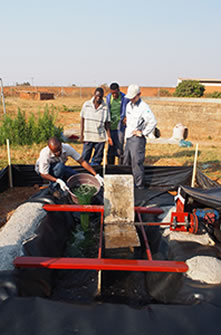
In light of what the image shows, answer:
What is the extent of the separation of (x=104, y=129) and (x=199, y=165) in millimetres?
3111

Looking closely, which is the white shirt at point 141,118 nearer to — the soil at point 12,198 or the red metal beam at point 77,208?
the red metal beam at point 77,208

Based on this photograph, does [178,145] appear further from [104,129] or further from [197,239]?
[197,239]

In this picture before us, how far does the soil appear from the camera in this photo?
14.4 ft

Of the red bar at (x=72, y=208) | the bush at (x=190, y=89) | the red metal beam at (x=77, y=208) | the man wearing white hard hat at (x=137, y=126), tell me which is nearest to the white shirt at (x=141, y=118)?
the man wearing white hard hat at (x=137, y=126)

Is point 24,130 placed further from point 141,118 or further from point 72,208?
point 72,208

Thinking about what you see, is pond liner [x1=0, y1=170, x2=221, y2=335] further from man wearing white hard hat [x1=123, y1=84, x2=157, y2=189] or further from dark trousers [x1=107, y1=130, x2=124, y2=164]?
dark trousers [x1=107, y1=130, x2=124, y2=164]

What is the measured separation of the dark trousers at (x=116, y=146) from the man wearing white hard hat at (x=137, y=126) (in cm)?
100

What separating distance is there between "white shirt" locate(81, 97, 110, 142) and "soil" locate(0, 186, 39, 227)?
1.48 metres

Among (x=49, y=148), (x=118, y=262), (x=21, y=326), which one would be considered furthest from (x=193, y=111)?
(x=21, y=326)

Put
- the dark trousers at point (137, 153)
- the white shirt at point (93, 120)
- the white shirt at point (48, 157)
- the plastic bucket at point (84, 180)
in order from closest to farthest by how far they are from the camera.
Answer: the white shirt at point (48, 157), the plastic bucket at point (84, 180), the dark trousers at point (137, 153), the white shirt at point (93, 120)

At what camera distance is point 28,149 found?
7504 millimetres

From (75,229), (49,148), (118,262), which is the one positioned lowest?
(75,229)

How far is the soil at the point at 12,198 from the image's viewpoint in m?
4.40

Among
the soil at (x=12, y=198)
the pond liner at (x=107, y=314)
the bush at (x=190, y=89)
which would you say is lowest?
the soil at (x=12, y=198)
